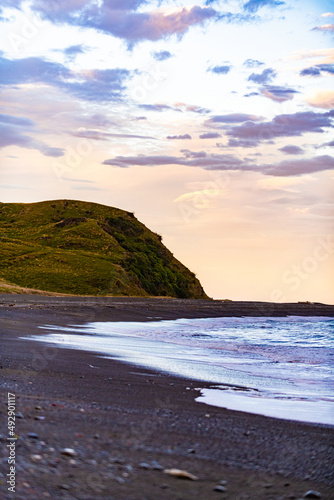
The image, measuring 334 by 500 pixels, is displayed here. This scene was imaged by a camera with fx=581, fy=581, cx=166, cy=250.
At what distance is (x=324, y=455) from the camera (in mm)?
5191

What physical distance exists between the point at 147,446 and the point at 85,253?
8324 centimetres

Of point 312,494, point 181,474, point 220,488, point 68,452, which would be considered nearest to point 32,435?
point 68,452

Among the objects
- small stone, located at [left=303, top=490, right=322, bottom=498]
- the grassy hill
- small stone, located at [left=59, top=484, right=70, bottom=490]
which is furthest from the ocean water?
the grassy hill

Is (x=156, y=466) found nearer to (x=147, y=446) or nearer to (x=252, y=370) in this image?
(x=147, y=446)

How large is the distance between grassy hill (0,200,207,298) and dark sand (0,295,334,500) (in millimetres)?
56072

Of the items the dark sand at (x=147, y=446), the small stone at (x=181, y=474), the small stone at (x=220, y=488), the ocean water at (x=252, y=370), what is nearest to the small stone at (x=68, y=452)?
the dark sand at (x=147, y=446)

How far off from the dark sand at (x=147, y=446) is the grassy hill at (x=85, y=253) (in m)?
56.1

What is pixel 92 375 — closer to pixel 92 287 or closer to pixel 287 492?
pixel 287 492

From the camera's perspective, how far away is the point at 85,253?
87375mm

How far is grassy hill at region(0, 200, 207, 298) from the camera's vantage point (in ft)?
250

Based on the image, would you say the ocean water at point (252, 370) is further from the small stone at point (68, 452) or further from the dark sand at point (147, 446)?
the small stone at point (68, 452)

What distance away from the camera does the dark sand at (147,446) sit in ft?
13.3

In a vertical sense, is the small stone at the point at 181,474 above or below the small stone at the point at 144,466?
below

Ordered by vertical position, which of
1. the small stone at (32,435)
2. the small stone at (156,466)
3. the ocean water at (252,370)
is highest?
the small stone at (32,435)
